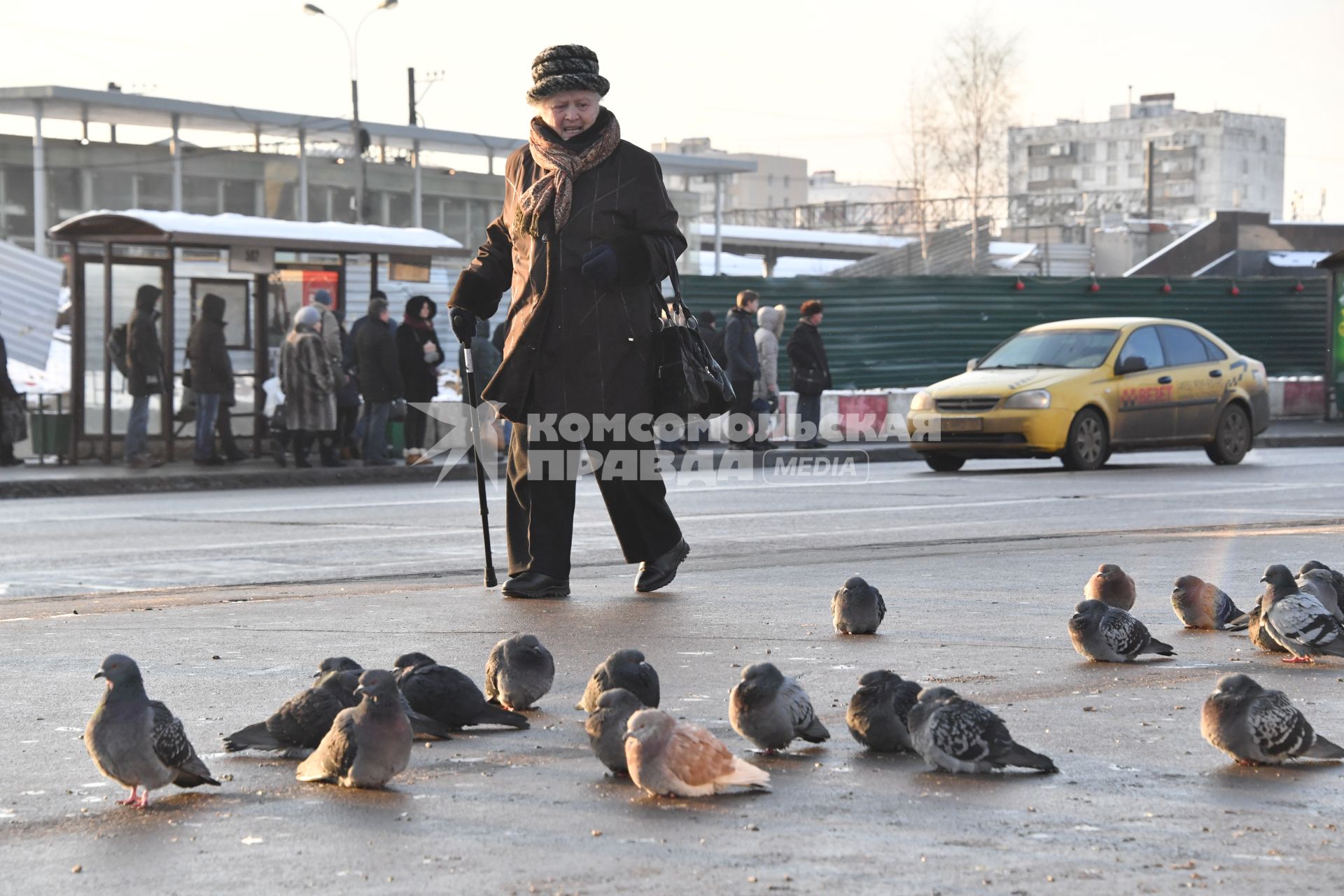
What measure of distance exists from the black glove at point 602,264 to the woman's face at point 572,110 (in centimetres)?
51

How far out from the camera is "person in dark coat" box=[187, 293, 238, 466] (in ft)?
61.6

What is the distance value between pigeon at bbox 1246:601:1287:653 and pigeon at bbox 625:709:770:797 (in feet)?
7.98

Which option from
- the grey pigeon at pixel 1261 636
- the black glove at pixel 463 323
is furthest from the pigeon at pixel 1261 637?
the black glove at pixel 463 323

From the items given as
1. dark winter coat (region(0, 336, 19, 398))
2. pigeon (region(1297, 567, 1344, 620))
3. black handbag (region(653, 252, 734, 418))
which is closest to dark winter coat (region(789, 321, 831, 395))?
dark winter coat (region(0, 336, 19, 398))

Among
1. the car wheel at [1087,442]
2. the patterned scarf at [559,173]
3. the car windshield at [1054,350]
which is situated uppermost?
the patterned scarf at [559,173]

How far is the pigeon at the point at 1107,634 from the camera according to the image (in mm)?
5379

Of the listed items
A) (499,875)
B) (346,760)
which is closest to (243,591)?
(346,760)

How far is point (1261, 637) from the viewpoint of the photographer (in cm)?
557

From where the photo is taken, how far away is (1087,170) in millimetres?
163375

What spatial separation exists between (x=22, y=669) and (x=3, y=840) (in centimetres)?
223

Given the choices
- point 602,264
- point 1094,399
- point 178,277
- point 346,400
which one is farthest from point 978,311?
point 602,264

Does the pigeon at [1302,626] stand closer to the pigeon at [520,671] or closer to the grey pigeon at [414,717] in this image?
the pigeon at [520,671]

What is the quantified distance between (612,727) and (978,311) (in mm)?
26013

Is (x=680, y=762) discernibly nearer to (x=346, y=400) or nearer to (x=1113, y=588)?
(x=1113, y=588)
